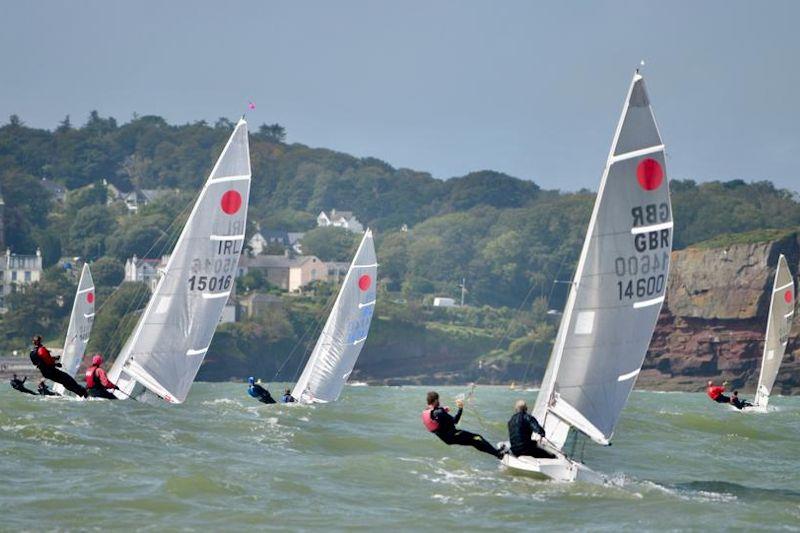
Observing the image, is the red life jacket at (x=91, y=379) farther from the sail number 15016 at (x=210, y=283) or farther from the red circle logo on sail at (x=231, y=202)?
the red circle logo on sail at (x=231, y=202)

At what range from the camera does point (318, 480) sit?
24125 mm

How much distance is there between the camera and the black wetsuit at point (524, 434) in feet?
74.6

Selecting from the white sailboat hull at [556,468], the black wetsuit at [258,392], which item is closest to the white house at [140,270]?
the black wetsuit at [258,392]

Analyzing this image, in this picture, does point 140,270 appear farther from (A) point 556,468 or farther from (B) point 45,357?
(A) point 556,468

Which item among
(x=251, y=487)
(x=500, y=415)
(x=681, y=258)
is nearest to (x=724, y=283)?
(x=681, y=258)

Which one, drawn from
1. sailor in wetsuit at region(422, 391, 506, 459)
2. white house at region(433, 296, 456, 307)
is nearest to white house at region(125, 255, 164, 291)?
white house at region(433, 296, 456, 307)

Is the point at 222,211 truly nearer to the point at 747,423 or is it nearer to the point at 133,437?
the point at 133,437

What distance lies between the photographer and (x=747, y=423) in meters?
44.9

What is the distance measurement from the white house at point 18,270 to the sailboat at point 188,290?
103258 millimetres

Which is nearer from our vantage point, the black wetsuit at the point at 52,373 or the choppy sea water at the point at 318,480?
the choppy sea water at the point at 318,480

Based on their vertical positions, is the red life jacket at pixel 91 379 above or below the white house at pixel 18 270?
below

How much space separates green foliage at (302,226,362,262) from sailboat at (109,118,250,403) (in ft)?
418

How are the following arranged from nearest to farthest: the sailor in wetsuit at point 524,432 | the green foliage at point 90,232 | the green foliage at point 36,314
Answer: the sailor in wetsuit at point 524,432 < the green foliage at point 36,314 < the green foliage at point 90,232

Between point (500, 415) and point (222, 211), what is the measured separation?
17918mm
